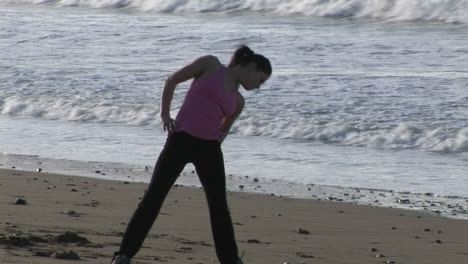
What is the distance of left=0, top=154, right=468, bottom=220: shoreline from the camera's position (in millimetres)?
8578

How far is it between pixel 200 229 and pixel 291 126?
660cm

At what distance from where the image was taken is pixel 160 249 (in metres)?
6.00

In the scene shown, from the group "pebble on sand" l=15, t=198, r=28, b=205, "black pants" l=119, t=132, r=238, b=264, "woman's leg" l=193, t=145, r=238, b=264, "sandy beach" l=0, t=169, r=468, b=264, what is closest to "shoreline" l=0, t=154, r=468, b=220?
"sandy beach" l=0, t=169, r=468, b=264

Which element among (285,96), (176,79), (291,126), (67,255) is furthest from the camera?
(285,96)

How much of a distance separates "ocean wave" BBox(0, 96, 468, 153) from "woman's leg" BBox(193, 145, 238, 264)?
23.6 ft

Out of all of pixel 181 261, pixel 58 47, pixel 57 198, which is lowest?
pixel 58 47

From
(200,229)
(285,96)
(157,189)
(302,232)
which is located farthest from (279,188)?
(285,96)

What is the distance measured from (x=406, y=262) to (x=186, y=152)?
74.1 inches

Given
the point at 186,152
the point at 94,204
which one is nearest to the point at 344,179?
the point at 94,204

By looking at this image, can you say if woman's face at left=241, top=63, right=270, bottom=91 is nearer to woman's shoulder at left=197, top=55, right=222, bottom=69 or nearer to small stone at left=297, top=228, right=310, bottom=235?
woman's shoulder at left=197, top=55, right=222, bottom=69

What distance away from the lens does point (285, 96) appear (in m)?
15.9

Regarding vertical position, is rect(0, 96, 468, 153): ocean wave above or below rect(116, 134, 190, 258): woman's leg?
below

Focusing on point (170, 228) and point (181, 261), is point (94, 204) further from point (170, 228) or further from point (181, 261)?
point (181, 261)

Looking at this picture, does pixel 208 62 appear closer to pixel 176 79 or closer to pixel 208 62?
pixel 208 62
